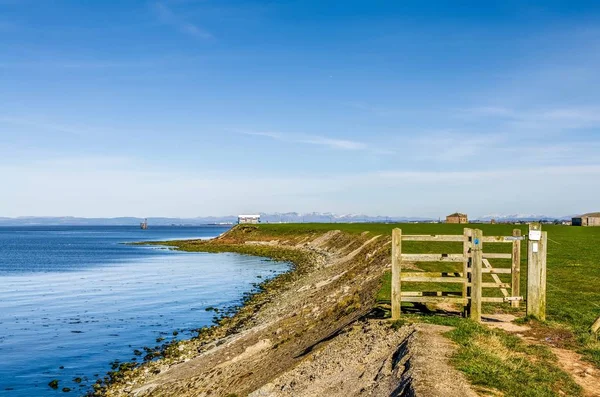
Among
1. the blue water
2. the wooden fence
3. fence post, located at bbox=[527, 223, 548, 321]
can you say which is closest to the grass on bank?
the wooden fence

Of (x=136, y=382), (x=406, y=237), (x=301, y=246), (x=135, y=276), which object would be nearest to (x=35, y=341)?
(x=136, y=382)

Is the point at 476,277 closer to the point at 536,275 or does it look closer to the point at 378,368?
the point at 536,275

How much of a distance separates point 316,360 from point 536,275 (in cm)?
802

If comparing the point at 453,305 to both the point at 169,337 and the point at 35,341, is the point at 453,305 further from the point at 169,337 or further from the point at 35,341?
the point at 35,341

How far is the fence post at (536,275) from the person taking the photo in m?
17.6

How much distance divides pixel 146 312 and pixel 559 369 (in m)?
29.2

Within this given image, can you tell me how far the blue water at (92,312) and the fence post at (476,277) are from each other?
14.4 meters

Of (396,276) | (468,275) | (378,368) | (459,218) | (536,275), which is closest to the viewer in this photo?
(378,368)

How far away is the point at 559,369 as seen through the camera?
1230 centimetres

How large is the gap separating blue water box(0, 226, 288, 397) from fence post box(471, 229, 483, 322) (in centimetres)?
1445

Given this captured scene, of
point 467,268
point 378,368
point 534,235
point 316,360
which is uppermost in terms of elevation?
point 534,235

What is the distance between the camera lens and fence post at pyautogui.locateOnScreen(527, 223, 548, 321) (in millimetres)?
17578

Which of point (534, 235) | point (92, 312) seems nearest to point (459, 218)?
point (92, 312)

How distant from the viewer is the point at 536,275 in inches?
701
